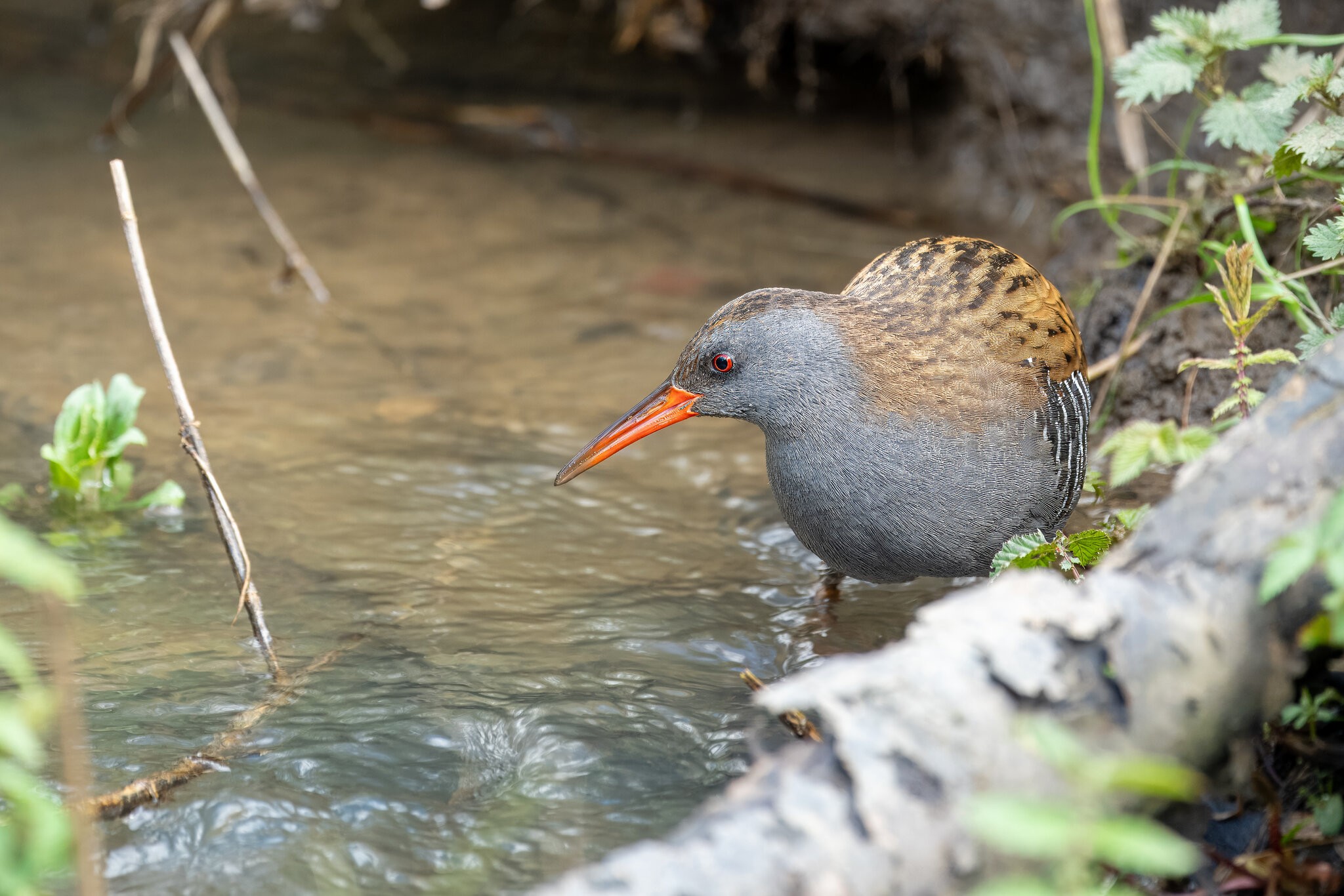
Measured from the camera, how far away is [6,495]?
3.45m

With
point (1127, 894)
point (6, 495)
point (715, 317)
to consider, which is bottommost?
point (6, 495)

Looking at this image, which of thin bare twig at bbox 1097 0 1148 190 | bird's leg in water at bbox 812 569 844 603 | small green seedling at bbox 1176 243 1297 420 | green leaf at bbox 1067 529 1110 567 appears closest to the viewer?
small green seedling at bbox 1176 243 1297 420

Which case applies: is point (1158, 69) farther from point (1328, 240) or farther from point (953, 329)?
point (953, 329)

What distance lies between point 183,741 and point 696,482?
6.64 ft

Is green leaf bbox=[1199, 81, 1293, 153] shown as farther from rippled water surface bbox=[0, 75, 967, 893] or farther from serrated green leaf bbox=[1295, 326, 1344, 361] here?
rippled water surface bbox=[0, 75, 967, 893]

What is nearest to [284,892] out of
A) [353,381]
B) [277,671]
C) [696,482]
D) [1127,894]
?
[277,671]

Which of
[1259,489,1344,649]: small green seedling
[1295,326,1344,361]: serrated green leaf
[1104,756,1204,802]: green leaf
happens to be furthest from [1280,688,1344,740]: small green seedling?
[1295,326,1344,361]: serrated green leaf

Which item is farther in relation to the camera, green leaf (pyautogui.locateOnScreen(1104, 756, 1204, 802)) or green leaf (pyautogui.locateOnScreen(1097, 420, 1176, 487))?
green leaf (pyautogui.locateOnScreen(1097, 420, 1176, 487))

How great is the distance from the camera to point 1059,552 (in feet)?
8.22

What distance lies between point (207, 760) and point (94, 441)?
4.87 feet

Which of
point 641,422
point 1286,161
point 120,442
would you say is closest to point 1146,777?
point 641,422

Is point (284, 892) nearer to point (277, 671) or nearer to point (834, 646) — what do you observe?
point (277, 671)

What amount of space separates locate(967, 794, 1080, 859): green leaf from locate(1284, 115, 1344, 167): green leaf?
2.07 meters

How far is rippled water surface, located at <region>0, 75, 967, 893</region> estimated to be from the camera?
89.4 inches
